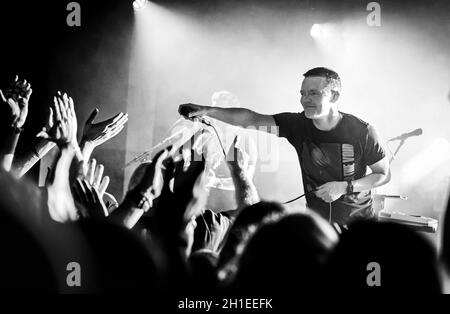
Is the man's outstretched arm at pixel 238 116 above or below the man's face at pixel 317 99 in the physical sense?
below

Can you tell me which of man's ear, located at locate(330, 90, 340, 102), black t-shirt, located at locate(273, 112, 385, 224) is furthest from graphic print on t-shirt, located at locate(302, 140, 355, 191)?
man's ear, located at locate(330, 90, 340, 102)

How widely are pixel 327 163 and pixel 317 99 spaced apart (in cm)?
53

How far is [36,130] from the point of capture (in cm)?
421

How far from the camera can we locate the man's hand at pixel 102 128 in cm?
379

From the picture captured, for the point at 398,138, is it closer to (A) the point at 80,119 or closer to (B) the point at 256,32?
(B) the point at 256,32

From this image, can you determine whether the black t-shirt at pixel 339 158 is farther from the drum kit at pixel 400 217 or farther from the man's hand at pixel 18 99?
the man's hand at pixel 18 99

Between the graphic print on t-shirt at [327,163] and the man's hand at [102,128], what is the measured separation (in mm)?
1544

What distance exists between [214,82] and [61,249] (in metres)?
2.65

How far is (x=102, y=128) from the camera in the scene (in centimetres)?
406

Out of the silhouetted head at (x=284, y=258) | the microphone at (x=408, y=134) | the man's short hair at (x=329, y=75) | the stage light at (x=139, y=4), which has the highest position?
the stage light at (x=139, y=4)

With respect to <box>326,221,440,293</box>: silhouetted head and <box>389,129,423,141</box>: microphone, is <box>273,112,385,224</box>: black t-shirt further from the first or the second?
<box>326,221,440,293</box>: silhouetted head

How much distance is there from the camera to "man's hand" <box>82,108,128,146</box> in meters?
3.79

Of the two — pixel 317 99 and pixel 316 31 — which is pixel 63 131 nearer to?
pixel 317 99

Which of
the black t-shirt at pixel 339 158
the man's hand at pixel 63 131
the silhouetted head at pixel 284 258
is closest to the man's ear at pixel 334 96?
the black t-shirt at pixel 339 158
